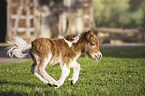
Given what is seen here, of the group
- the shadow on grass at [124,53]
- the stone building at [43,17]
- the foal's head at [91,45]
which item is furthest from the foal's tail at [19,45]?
Answer: the stone building at [43,17]

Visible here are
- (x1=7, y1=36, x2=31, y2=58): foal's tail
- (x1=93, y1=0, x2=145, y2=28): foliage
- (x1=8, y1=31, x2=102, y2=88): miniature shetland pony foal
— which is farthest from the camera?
(x1=93, y1=0, x2=145, y2=28): foliage

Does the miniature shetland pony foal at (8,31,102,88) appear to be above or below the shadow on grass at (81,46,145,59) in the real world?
above

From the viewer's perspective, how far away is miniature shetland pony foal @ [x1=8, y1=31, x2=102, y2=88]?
3.96 metres

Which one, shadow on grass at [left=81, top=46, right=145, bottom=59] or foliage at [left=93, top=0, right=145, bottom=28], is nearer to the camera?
shadow on grass at [left=81, top=46, right=145, bottom=59]

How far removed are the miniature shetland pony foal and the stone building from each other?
1417cm

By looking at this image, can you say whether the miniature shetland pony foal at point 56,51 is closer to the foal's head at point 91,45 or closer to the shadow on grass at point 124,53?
the foal's head at point 91,45

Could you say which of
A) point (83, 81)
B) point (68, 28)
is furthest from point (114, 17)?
point (83, 81)

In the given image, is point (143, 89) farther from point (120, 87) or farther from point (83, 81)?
point (83, 81)

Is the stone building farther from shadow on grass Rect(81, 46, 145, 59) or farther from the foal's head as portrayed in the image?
the foal's head

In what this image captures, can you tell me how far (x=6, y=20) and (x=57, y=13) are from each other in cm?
487

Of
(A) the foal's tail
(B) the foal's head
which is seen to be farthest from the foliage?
(A) the foal's tail

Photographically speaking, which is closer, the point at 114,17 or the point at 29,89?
the point at 29,89

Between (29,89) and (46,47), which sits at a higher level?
(46,47)

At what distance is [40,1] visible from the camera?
64.7 feet
